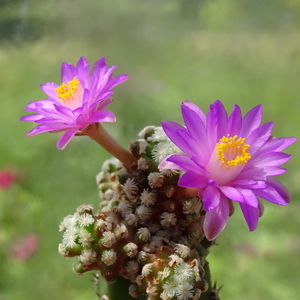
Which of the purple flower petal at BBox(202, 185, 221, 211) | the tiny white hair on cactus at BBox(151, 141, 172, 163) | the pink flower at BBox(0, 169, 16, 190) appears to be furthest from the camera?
the pink flower at BBox(0, 169, 16, 190)

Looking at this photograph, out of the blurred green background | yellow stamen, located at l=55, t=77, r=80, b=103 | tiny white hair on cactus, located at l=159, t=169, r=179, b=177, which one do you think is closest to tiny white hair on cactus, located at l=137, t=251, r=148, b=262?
tiny white hair on cactus, located at l=159, t=169, r=179, b=177

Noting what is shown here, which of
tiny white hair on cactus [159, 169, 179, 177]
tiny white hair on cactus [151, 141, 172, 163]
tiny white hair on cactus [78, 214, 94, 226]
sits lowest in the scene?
tiny white hair on cactus [78, 214, 94, 226]

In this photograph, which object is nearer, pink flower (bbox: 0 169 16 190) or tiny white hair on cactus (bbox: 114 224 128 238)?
tiny white hair on cactus (bbox: 114 224 128 238)

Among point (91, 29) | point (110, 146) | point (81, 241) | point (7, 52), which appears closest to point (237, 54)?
point (91, 29)

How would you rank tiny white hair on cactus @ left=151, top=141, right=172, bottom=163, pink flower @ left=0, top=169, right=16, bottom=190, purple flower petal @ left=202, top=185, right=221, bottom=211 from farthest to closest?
1. pink flower @ left=0, top=169, right=16, bottom=190
2. tiny white hair on cactus @ left=151, top=141, right=172, bottom=163
3. purple flower petal @ left=202, top=185, right=221, bottom=211

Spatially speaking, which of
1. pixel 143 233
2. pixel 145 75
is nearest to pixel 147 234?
pixel 143 233

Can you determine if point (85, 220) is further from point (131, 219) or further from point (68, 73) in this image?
point (68, 73)

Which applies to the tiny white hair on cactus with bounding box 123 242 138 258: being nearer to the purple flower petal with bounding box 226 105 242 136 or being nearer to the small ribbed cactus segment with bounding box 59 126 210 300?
the small ribbed cactus segment with bounding box 59 126 210 300

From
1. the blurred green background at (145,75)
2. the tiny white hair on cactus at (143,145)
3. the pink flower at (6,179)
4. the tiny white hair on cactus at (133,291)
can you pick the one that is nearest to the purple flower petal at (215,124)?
the tiny white hair on cactus at (143,145)
